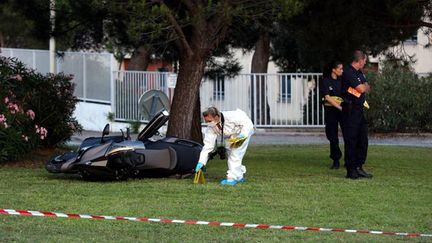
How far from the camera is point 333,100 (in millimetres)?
13797

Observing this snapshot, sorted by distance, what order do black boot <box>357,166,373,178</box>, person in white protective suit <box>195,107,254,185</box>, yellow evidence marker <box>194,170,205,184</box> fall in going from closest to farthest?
person in white protective suit <box>195,107,254,185</box>
yellow evidence marker <box>194,170,205,184</box>
black boot <box>357,166,373,178</box>

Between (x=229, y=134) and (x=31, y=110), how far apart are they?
4488mm

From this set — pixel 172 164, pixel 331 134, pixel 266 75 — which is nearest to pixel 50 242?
pixel 172 164

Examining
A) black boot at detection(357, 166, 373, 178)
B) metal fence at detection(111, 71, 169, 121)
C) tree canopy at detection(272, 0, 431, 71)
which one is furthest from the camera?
metal fence at detection(111, 71, 169, 121)

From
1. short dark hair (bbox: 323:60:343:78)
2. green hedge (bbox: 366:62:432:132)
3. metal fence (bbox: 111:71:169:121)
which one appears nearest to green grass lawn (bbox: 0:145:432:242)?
short dark hair (bbox: 323:60:343:78)

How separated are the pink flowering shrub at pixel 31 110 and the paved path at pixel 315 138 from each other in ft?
16.4

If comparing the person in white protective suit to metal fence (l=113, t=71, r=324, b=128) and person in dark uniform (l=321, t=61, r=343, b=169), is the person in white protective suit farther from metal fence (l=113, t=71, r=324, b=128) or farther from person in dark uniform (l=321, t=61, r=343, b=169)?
metal fence (l=113, t=71, r=324, b=128)

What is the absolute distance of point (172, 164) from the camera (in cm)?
1255

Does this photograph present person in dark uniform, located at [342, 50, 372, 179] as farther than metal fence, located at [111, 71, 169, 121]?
No

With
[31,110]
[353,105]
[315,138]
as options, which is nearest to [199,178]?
→ [353,105]

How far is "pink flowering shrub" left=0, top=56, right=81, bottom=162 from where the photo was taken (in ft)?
46.9

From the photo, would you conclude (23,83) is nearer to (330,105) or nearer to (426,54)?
(330,105)

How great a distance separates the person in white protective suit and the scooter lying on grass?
69 cm

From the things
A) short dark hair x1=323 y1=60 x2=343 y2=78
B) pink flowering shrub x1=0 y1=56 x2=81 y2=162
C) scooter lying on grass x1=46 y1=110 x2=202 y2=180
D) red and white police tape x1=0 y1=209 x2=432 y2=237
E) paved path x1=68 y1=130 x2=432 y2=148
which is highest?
short dark hair x1=323 y1=60 x2=343 y2=78
